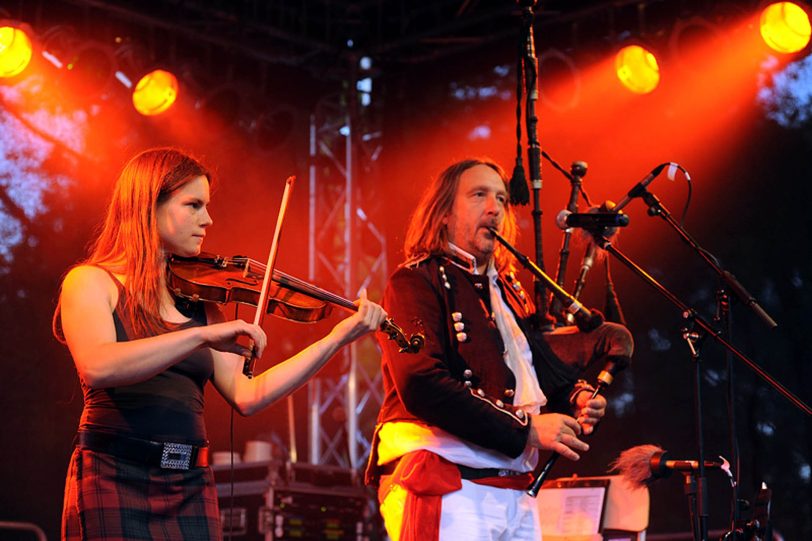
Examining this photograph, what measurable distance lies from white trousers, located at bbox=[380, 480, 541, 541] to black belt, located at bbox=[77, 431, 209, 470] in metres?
0.86

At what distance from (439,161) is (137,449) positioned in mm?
5394

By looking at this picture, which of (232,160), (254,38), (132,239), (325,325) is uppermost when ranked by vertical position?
(254,38)

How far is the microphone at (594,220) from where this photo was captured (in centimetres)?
371

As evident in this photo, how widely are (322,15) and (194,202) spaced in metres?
5.27

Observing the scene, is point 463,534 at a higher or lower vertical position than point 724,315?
lower

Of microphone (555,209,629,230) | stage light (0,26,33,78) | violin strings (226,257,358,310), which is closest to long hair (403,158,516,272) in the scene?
microphone (555,209,629,230)

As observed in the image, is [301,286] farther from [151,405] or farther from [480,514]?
[480,514]

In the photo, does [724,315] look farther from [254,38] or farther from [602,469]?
[254,38]

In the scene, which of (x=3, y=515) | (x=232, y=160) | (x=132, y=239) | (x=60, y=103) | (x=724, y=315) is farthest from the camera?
(x=232, y=160)

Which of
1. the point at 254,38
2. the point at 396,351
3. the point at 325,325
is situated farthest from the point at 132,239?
the point at 254,38

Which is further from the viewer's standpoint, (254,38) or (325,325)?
(254,38)

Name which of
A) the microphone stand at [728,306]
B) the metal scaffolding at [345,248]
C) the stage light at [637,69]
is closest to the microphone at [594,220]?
the microphone stand at [728,306]

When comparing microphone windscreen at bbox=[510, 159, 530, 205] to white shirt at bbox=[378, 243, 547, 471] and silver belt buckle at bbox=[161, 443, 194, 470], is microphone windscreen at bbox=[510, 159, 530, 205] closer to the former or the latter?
white shirt at bbox=[378, 243, 547, 471]

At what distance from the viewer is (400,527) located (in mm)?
3197
